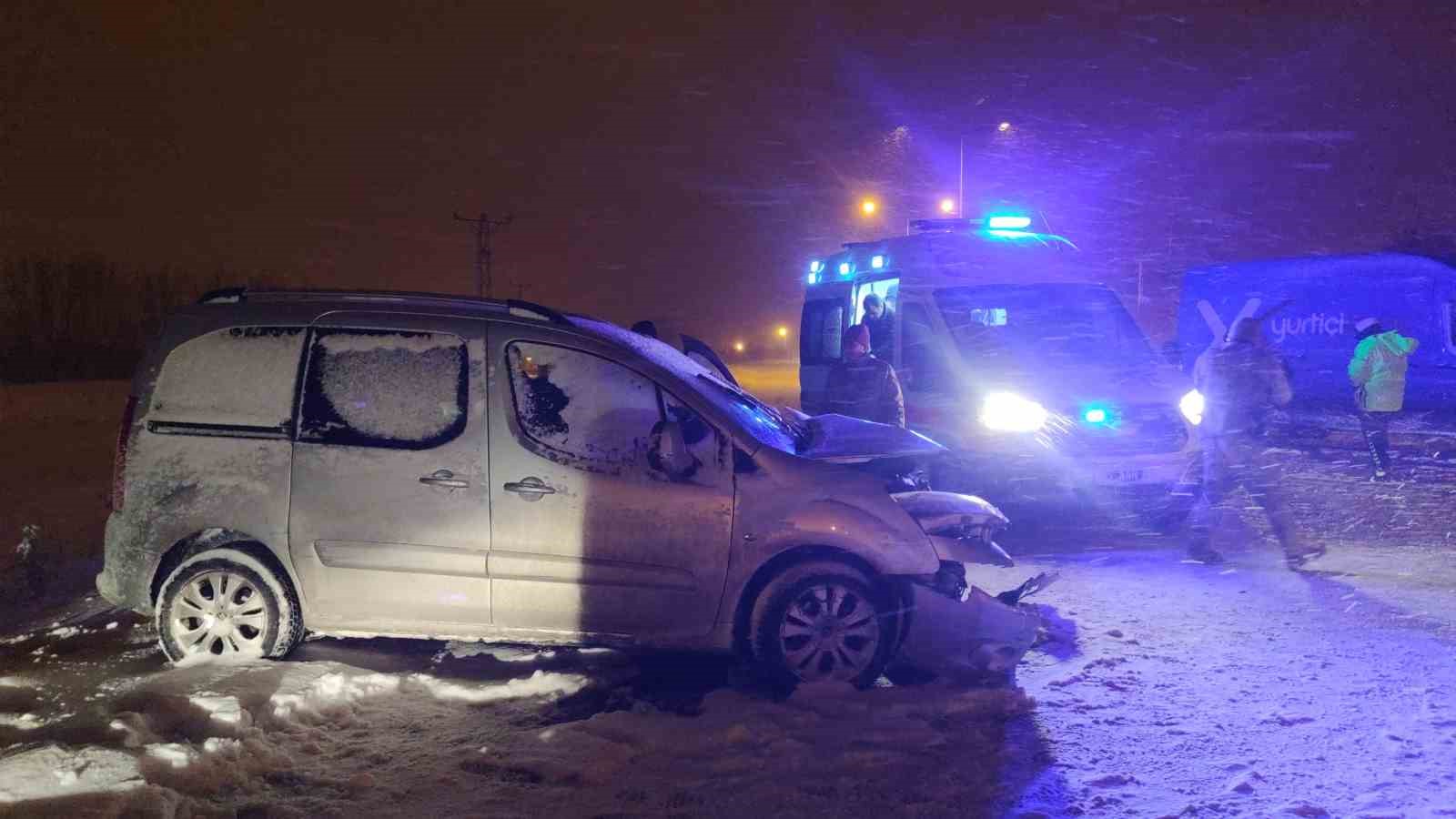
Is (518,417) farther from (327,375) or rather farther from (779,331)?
(779,331)

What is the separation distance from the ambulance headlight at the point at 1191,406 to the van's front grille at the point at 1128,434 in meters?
0.31

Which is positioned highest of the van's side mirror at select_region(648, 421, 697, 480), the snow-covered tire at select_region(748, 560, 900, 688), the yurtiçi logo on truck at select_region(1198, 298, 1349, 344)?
the yurtiçi logo on truck at select_region(1198, 298, 1349, 344)

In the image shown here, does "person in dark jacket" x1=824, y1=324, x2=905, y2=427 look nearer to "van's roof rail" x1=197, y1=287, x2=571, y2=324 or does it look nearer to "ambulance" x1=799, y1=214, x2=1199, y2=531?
"ambulance" x1=799, y1=214, x2=1199, y2=531

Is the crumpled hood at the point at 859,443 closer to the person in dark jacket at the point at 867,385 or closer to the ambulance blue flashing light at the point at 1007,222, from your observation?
the person in dark jacket at the point at 867,385

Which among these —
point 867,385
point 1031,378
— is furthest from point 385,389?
point 1031,378

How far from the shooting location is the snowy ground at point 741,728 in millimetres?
3996

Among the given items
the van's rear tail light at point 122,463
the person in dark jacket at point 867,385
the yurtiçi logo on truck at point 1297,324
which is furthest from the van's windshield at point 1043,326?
the yurtiçi logo on truck at point 1297,324

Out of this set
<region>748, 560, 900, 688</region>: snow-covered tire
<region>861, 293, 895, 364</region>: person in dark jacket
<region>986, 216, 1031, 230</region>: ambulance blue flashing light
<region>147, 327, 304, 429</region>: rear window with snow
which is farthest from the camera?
<region>986, 216, 1031, 230</region>: ambulance blue flashing light

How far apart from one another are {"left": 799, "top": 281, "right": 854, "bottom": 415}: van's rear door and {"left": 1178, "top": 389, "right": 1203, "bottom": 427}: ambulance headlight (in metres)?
3.40

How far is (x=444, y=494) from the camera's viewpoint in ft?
17.3

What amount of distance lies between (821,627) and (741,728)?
768 millimetres

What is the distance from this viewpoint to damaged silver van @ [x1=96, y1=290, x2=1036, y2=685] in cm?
522

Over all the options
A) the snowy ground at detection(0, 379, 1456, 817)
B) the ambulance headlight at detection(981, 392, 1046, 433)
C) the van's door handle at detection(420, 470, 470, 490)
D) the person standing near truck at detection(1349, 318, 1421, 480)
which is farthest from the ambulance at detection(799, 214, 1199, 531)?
the van's door handle at detection(420, 470, 470, 490)

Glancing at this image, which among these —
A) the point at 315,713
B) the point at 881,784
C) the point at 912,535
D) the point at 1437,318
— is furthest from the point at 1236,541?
the point at 1437,318
